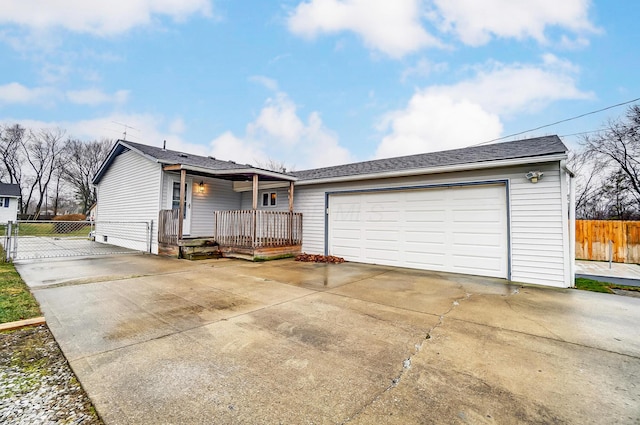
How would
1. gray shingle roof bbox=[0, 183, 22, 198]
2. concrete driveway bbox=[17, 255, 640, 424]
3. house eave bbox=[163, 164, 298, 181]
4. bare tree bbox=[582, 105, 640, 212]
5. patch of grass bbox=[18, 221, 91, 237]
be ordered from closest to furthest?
concrete driveway bbox=[17, 255, 640, 424]
house eave bbox=[163, 164, 298, 181]
bare tree bbox=[582, 105, 640, 212]
patch of grass bbox=[18, 221, 91, 237]
gray shingle roof bbox=[0, 183, 22, 198]

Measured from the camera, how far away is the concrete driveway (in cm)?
172

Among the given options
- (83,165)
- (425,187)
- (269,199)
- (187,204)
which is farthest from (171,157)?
(83,165)

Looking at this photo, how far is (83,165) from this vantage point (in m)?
28.5

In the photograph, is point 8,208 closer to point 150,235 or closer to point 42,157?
point 42,157

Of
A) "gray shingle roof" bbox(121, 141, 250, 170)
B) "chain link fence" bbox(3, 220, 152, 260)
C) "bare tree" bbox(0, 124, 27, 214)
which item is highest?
"bare tree" bbox(0, 124, 27, 214)

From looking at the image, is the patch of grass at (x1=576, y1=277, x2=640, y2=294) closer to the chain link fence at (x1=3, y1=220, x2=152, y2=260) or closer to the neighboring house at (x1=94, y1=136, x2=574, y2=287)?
the neighboring house at (x1=94, y1=136, x2=574, y2=287)

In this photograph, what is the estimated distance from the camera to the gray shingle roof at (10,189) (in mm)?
25341

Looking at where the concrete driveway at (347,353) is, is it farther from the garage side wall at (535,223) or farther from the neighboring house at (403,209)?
the neighboring house at (403,209)

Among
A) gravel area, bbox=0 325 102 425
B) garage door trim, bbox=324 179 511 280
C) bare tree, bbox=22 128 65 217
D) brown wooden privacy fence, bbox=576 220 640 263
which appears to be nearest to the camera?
gravel area, bbox=0 325 102 425

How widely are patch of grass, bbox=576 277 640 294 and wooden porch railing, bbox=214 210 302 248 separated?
7.37 m

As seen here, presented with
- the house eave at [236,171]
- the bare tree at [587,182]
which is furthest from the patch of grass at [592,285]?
the bare tree at [587,182]

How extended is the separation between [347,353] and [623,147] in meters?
20.4

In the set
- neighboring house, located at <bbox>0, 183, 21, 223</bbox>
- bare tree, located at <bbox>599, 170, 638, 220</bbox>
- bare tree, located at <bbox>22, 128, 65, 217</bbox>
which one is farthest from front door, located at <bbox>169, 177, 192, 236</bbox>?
bare tree, located at <bbox>22, 128, 65, 217</bbox>

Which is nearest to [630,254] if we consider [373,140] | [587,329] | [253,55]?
[587,329]
